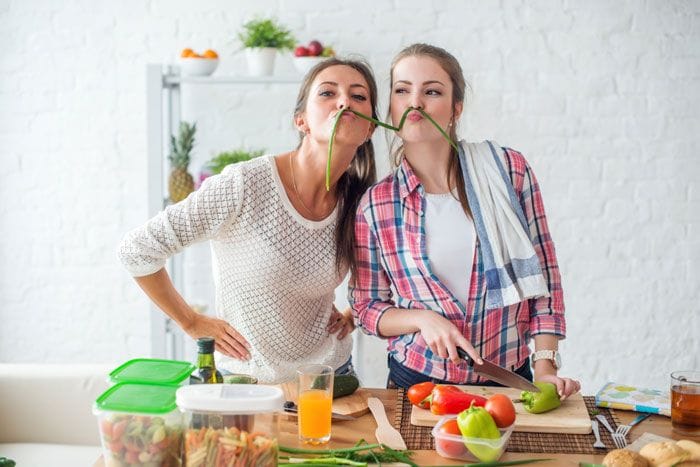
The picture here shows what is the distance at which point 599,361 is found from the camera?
396cm

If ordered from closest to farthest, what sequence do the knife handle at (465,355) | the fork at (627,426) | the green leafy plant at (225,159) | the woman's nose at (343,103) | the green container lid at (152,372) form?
1. the green container lid at (152,372)
2. the fork at (627,426)
3. the knife handle at (465,355)
4. the woman's nose at (343,103)
5. the green leafy plant at (225,159)

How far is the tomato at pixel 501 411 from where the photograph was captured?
1584mm

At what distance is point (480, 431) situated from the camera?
4.99ft

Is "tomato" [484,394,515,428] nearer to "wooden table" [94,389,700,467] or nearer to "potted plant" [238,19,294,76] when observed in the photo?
"wooden table" [94,389,700,467]

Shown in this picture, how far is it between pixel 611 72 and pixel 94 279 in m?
2.59

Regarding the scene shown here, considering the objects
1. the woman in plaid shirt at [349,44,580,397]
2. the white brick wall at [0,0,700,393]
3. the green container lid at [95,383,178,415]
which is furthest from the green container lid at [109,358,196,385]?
the white brick wall at [0,0,700,393]

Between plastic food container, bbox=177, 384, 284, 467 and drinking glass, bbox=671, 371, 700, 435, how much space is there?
85 centimetres

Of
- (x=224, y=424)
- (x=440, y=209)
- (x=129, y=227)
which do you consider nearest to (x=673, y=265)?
(x=440, y=209)

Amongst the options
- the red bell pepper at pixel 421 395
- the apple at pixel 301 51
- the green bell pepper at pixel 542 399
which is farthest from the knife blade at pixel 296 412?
the apple at pixel 301 51

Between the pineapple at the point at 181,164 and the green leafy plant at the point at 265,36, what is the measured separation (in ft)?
1.40

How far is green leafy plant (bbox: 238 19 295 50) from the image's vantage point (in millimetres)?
3504

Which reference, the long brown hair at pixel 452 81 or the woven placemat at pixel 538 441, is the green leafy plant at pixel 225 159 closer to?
the long brown hair at pixel 452 81

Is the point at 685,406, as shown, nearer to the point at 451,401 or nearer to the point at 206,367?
the point at 451,401

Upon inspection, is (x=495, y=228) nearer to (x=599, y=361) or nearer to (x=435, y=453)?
(x=435, y=453)
